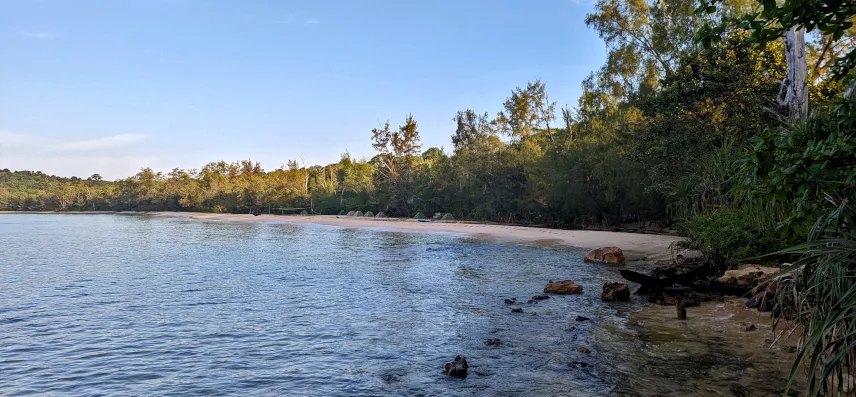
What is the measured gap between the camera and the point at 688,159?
22.5 metres

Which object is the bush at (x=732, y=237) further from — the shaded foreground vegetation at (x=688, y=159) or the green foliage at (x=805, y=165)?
the green foliage at (x=805, y=165)

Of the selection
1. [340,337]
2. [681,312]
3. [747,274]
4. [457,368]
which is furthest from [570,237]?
[457,368]

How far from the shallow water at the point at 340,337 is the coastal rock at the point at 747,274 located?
2752 millimetres

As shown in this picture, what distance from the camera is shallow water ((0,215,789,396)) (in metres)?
8.07

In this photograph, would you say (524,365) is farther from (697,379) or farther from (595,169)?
(595,169)

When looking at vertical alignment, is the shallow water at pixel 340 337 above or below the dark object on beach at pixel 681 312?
below

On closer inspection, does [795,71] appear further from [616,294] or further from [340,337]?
[340,337]

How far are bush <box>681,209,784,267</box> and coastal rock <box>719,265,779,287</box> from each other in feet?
1.13

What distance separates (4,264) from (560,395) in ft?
95.0

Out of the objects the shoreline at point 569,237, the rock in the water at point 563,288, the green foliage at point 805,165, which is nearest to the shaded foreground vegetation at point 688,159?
the green foliage at point 805,165

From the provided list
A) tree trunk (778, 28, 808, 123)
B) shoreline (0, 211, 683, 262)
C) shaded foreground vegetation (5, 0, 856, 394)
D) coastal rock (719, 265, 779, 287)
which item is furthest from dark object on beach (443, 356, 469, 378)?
A: tree trunk (778, 28, 808, 123)

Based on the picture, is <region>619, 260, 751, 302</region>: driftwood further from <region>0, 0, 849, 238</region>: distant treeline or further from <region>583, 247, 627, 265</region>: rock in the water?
<region>583, 247, 627, 265</region>: rock in the water

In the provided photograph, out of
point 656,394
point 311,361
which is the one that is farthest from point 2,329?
point 656,394

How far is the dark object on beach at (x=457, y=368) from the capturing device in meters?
8.44
